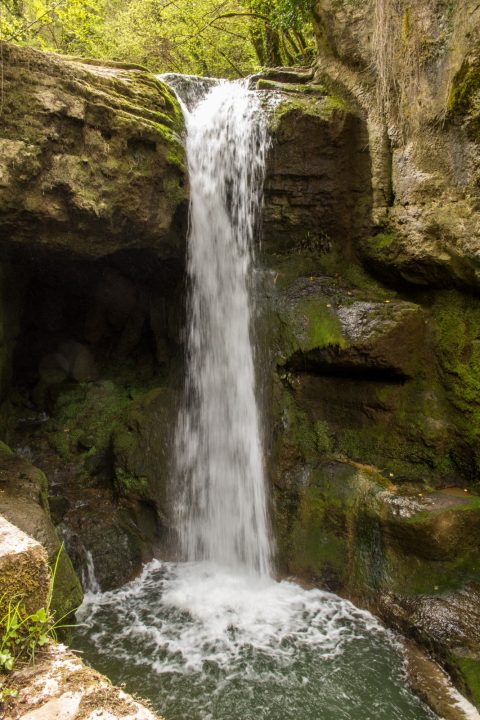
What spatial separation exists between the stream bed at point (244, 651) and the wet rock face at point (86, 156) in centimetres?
428

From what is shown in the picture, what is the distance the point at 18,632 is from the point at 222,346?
547 centimetres

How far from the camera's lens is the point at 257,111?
667cm

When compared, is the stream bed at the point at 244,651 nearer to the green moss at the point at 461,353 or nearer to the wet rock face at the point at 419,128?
the green moss at the point at 461,353

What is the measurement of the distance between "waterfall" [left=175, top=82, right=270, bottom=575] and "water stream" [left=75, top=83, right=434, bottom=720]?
0.6 inches

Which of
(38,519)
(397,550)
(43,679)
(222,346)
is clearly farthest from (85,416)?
(43,679)

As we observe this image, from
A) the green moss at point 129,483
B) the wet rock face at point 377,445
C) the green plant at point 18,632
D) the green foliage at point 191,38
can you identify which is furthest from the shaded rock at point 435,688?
the green foliage at point 191,38

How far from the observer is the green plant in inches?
68.4

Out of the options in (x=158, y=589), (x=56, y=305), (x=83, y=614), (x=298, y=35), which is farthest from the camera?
(x=298, y=35)

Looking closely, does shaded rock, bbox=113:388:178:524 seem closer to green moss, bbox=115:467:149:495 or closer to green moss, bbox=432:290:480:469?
green moss, bbox=115:467:149:495

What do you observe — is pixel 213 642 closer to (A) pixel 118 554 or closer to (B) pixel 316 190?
(A) pixel 118 554

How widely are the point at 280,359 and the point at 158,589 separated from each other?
333 centimetres

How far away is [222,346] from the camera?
23.2 feet

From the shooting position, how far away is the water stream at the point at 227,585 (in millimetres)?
4051

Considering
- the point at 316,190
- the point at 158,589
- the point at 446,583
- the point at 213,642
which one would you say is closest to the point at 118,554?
the point at 158,589
